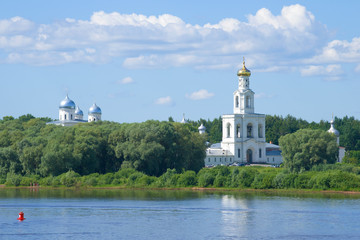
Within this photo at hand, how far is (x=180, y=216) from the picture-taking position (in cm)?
4431

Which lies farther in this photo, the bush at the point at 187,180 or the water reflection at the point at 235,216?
the bush at the point at 187,180

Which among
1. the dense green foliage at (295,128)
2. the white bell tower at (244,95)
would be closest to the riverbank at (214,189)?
the white bell tower at (244,95)

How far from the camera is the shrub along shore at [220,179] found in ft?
197

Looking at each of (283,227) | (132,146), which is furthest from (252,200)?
(132,146)

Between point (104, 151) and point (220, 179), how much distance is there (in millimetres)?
14844

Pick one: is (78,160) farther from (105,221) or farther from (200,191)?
(105,221)

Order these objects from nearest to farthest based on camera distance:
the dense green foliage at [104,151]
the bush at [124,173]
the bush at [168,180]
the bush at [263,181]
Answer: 1. the bush at [263,181]
2. the bush at [168,180]
3. the bush at [124,173]
4. the dense green foliage at [104,151]

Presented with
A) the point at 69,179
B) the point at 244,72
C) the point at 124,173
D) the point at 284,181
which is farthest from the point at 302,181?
the point at 244,72

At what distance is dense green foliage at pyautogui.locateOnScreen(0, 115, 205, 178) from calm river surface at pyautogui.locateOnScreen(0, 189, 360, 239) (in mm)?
10116

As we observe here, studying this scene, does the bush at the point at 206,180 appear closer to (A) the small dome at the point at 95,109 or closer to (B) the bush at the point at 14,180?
(B) the bush at the point at 14,180

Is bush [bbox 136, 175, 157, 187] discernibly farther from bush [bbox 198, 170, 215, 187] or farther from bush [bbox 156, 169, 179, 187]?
bush [bbox 198, 170, 215, 187]

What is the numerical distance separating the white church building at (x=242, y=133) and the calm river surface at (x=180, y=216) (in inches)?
2057

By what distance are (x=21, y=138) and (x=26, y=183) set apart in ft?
33.1

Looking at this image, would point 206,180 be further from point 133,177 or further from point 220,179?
point 133,177
